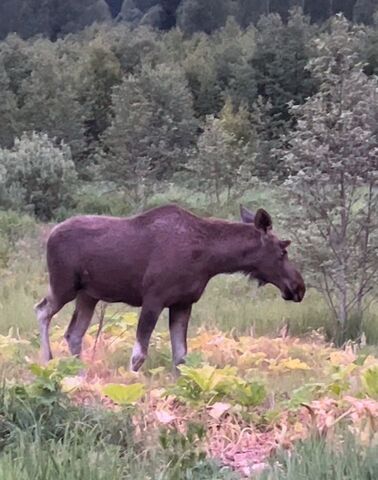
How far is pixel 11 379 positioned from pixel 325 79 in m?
6.66

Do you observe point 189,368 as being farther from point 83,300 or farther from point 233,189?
point 233,189

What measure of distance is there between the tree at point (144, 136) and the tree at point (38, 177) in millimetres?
2830

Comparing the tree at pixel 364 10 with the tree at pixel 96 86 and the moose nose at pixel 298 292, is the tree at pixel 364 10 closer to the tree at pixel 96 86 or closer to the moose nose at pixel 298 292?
the tree at pixel 96 86

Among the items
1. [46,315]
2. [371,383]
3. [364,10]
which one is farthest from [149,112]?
[364,10]

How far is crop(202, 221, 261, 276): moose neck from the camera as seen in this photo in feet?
27.0

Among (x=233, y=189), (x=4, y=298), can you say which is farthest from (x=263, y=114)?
(x=4, y=298)

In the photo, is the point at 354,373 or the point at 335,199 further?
the point at 335,199

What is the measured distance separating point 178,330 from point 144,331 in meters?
0.32

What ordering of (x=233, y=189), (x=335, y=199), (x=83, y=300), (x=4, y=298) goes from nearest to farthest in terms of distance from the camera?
1. (x=83, y=300)
2. (x=335, y=199)
3. (x=4, y=298)
4. (x=233, y=189)

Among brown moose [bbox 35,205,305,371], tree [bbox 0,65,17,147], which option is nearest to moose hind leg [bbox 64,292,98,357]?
brown moose [bbox 35,205,305,371]

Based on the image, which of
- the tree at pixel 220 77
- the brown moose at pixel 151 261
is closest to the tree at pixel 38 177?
the brown moose at pixel 151 261

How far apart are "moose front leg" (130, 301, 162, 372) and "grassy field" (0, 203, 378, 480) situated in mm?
135

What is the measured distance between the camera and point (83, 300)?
Result: 8.62 metres

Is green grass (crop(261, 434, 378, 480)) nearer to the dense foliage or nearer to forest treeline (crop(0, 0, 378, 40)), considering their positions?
the dense foliage
